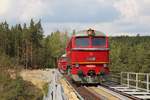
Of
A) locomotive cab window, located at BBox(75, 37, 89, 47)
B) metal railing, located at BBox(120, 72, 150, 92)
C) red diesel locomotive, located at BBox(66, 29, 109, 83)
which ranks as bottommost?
metal railing, located at BBox(120, 72, 150, 92)

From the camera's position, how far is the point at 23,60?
126562 mm

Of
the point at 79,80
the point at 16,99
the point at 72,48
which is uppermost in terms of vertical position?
the point at 72,48

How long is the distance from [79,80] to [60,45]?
129205mm

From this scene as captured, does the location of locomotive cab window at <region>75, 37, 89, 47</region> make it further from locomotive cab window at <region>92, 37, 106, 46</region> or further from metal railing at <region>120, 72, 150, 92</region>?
metal railing at <region>120, 72, 150, 92</region>

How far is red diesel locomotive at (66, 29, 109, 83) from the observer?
27.6m

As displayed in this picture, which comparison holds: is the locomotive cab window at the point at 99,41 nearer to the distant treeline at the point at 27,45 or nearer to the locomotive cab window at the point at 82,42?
the locomotive cab window at the point at 82,42

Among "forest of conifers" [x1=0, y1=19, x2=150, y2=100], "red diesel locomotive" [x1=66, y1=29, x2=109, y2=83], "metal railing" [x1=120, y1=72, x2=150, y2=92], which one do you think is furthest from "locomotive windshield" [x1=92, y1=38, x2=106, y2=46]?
"forest of conifers" [x1=0, y1=19, x2=150, y2=100]

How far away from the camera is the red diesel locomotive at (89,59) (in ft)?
90.5

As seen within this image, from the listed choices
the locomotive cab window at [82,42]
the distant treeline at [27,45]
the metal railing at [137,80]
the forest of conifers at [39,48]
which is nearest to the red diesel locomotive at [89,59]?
the locomotive cab window at [82,42]

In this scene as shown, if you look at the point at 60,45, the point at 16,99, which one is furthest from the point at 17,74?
the point at 60,45

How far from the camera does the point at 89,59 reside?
27.8 meters

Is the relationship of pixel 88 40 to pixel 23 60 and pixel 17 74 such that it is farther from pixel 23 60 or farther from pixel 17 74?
pixel 23 60

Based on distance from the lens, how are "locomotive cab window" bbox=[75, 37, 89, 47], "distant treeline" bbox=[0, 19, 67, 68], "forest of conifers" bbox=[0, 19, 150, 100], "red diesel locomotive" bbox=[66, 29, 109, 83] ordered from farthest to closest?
"distant treeline" bbox=[0, 19, 67, 68]
"forest of conifers" bbox=[0, 19, 150, 100]
"locomotive cab window" bbox=[75, 37, 89, 47]
"red diesel locomotive" bbox=[66, 29, 109, 83]

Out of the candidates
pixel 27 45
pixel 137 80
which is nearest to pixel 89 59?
pixel 137 80
